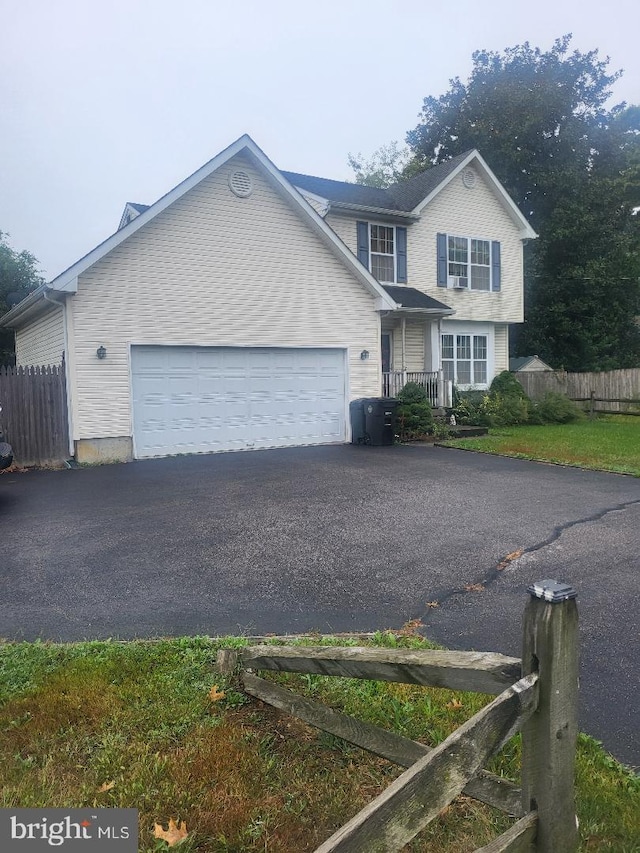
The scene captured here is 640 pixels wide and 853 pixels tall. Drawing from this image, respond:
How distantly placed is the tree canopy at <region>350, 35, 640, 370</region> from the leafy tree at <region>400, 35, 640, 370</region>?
0.05m

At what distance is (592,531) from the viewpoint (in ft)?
21.8

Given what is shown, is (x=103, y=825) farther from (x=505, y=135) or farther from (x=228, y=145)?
(x=505, y=135)

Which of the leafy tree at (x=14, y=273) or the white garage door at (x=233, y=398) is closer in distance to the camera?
the white garage door at (x=233, y=398)

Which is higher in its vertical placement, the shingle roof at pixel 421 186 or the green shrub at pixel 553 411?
the shingle roof at pixel 421 186

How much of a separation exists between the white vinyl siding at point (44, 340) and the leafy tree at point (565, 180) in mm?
23809

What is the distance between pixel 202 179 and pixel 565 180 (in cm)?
2358

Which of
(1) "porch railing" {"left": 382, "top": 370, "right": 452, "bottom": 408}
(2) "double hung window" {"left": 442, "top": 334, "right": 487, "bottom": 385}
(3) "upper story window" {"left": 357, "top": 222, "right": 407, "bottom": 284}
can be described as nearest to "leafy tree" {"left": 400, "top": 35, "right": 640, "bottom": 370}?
(2) "double hung window" {"left": 442, "top": 334, "right": 487, "bottom": 385}

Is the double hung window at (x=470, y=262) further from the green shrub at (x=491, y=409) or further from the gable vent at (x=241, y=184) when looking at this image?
the gable vent at (x=241, y=184)

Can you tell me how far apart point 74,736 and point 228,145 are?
13.2 m

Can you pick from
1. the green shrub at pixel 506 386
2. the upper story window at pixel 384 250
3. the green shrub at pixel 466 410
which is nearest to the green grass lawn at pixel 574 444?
the green shrub at pixel 466 410

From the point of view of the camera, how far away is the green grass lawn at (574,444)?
1173 centimetres

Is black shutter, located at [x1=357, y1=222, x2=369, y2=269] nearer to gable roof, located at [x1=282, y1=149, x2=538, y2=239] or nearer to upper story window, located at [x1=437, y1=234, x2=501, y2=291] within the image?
gable roof, located at [x1=282, y1=149, x2=538, y2=239]

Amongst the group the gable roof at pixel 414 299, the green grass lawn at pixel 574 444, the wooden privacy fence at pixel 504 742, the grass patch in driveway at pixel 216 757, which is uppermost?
the gable roof at pixel 414 299

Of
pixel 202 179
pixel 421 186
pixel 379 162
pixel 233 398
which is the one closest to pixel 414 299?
pixel 421 186
